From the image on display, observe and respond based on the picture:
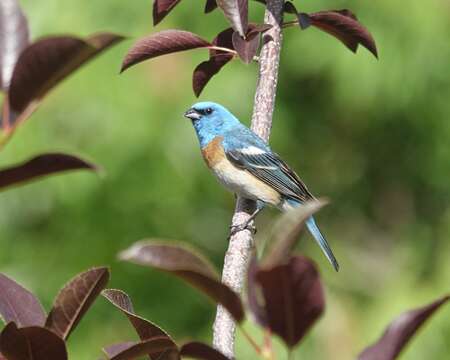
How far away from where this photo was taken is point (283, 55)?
5.34m

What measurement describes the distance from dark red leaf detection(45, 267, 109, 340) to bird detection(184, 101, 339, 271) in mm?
2440

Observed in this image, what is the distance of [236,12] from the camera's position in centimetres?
195

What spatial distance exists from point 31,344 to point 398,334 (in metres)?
0.48

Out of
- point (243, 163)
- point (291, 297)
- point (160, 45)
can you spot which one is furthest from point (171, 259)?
point (243, 163)

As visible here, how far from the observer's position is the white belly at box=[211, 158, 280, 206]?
362 cm

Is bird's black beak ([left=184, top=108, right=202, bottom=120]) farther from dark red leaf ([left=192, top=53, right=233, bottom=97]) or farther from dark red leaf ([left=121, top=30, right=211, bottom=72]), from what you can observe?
dark red leaf ([left=121, top=30, right=211, bottom=72])

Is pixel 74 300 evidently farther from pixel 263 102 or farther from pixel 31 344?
pixel 263 102

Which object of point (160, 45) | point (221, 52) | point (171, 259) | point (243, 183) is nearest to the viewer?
point (171, 259)

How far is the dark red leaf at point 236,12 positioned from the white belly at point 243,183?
5.17ft

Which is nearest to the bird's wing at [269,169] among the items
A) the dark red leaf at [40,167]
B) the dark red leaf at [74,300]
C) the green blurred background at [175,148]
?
the green blurred background at [175,148]

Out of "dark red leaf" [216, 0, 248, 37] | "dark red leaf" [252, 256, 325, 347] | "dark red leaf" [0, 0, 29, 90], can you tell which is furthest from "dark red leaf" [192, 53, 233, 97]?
"dark red leaf" [252, 256, 325, 347]

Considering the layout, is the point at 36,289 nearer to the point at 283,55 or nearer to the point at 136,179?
the point at 136,179

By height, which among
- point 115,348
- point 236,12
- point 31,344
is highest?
point 236,12

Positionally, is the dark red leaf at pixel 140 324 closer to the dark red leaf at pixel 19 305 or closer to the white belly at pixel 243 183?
the dark red leaf at pixel 19 305
